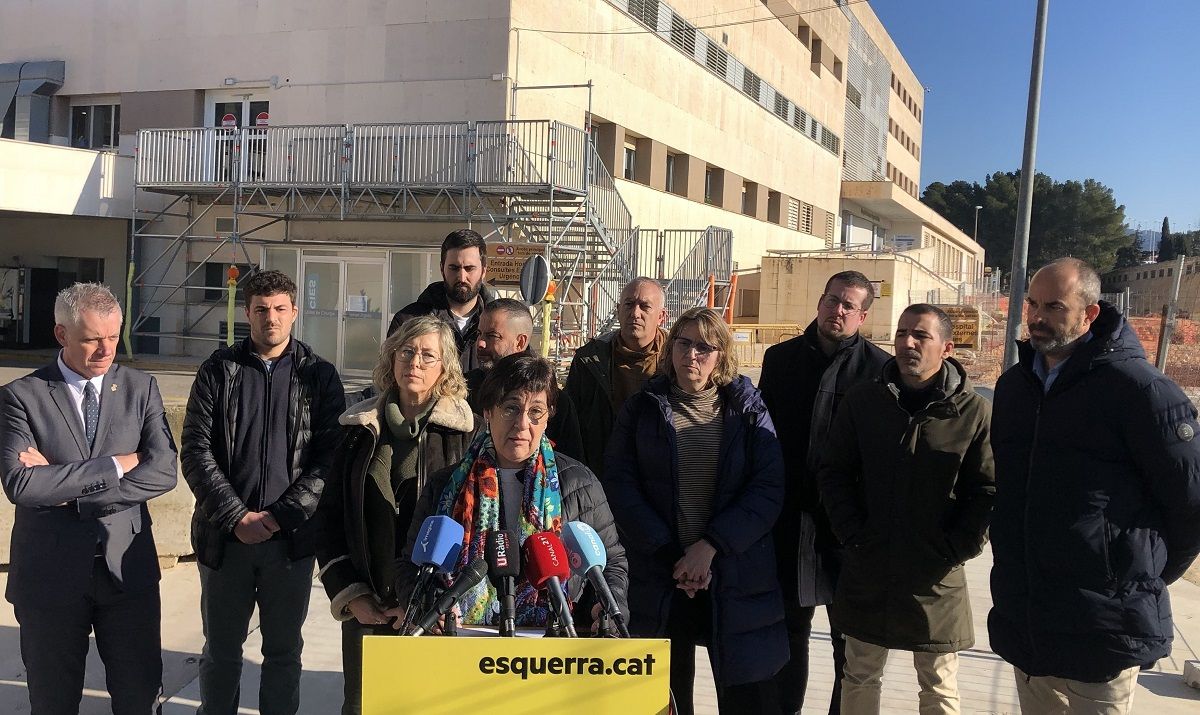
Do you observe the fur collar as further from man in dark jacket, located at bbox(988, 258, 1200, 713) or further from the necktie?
man in dark jacket, located at bbox(988, 258, 1200, 713)

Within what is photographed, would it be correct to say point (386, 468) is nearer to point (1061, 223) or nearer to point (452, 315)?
point (452, 315)

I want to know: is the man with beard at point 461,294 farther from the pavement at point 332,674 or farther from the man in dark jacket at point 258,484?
the pavement at point 332,674

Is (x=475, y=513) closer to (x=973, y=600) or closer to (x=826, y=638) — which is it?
(x=826, y=638)

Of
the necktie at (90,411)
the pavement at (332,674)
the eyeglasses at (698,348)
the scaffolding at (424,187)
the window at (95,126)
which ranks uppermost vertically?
the window at (95,126)

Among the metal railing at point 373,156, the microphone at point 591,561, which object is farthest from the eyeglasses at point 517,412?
the metal railing at point 373,156

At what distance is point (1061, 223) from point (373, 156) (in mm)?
77181

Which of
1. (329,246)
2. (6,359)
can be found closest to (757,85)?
(329,246)

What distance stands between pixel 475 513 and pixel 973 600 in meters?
4.81

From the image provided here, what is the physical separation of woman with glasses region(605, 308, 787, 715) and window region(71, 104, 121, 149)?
20.8 m

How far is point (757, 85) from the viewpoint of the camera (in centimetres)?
2870

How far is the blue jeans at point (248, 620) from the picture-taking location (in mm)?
3773

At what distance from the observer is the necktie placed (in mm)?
3584

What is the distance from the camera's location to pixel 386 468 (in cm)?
334

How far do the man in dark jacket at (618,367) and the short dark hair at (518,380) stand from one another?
54.3 inches
